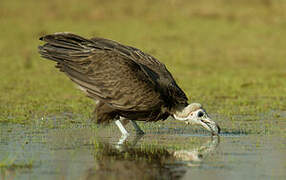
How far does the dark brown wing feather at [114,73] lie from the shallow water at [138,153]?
19.3 inches

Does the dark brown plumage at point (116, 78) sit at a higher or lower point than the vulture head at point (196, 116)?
higher

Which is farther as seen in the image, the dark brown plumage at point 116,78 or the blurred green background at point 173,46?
the blurred green background at point 173,46

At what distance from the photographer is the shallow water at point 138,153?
6129 millimetres

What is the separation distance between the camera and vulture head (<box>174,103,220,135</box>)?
8266 millimetres

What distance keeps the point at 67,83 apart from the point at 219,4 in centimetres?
925

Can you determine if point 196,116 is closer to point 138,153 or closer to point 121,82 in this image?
point 121,82

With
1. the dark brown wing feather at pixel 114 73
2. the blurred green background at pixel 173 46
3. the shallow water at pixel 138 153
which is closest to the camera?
the shallow water at pixel 138 153

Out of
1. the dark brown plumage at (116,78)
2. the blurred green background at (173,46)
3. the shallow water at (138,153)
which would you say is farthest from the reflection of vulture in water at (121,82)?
the blurred green background at (173,46)

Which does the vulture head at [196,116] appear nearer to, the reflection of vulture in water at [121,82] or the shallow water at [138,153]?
the reflection of vulture in water at [121,82]

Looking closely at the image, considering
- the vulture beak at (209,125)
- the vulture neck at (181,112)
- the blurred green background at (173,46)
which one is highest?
the blurred green background at (173,46)

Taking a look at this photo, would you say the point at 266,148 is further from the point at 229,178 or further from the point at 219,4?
the point at 219,4

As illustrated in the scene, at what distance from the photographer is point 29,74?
1455 cm

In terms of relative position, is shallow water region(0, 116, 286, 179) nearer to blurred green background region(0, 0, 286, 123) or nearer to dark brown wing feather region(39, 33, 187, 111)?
dark brown wing feather region(39, 33, 187, 111)

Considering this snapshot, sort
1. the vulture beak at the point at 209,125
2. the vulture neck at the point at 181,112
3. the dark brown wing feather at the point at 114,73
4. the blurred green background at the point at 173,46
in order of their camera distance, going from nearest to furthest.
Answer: the dark brown wing feather at the point at 114,73, the vulture beak at the point at 209,125, the vulture neck at the point at 181,112, the blurred green background at the point at 173,46
